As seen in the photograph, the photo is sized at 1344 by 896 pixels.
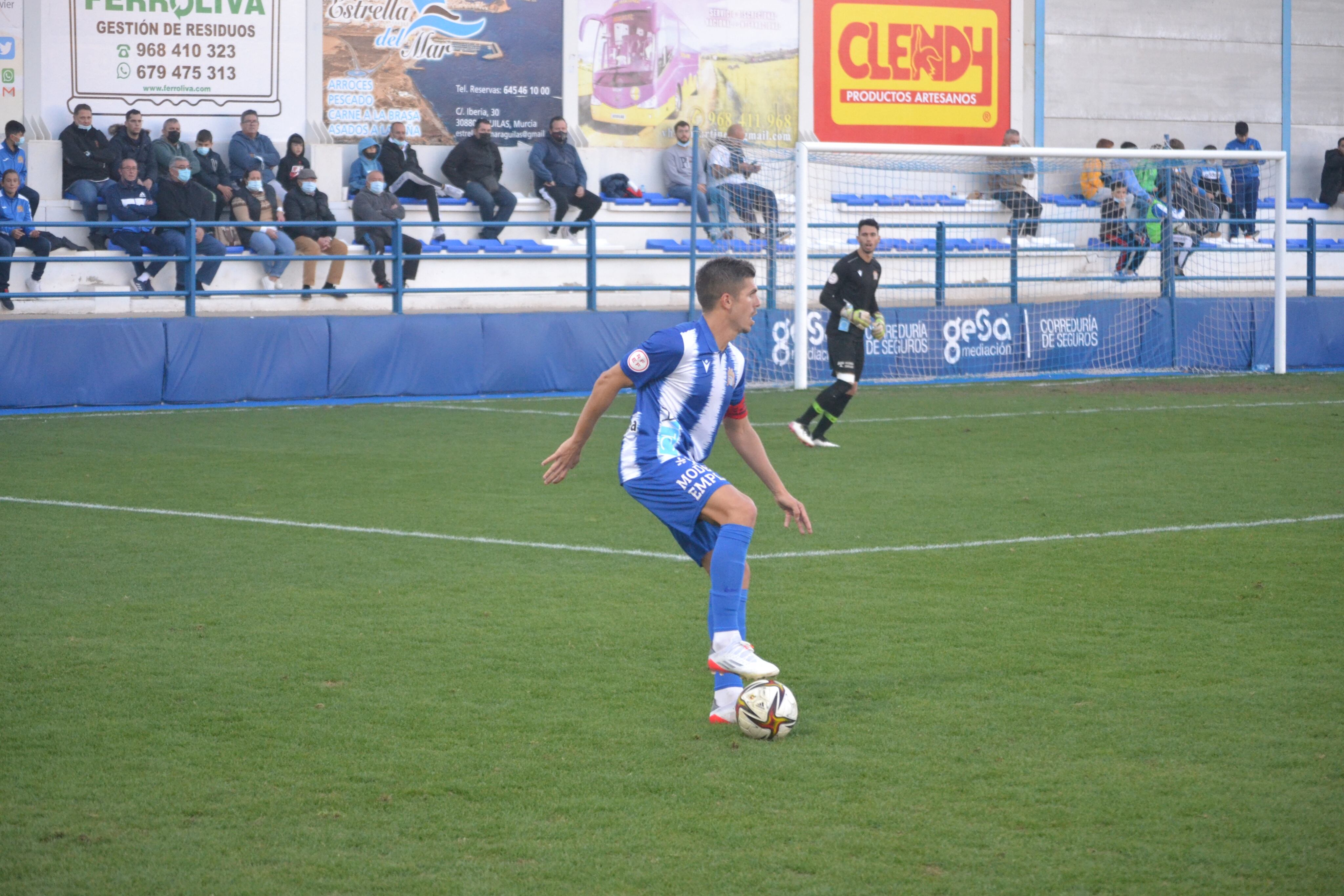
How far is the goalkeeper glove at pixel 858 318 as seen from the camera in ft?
45.0

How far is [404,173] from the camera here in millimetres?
21438

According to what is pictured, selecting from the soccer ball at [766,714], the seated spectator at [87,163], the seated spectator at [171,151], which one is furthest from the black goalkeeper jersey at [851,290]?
the seated spectator at [87,163]

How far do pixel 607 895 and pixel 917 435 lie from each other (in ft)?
34.4

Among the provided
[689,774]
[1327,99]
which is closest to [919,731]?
[689,774]

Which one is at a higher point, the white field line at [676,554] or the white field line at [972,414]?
the white field line at [972,414]

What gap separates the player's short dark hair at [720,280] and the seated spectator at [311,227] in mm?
14270

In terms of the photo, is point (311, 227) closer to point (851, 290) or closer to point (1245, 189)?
point (851, 290)

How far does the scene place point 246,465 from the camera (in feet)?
39.4

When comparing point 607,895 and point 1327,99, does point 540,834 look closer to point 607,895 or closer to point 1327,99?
point 607,895

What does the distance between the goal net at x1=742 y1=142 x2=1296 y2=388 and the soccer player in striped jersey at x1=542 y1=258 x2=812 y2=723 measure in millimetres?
12677

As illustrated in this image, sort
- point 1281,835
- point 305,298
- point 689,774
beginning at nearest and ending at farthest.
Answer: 1. point 1281,835
2. point 689,774
3. point 305,298

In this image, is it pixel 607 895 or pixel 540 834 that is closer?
pixel 607 895

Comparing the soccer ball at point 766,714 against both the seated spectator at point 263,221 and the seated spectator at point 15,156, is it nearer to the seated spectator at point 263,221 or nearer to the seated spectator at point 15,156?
the seated spectator at point 263,221

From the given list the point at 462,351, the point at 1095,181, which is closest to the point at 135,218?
the point at 462,351
